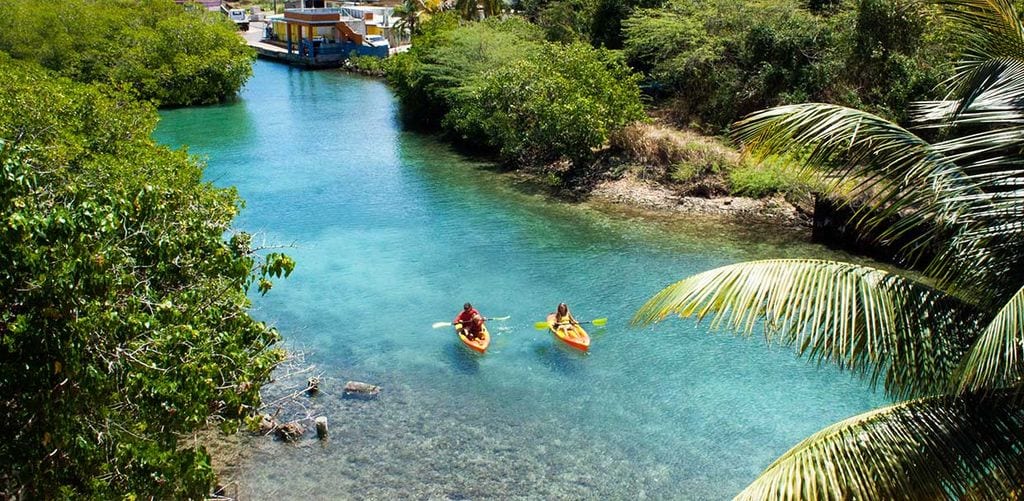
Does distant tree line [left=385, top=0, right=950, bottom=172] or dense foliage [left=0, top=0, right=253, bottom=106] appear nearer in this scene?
distant tree line [left=385, top=0, right=950, bottom=172]

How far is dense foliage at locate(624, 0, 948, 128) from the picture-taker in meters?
26.2

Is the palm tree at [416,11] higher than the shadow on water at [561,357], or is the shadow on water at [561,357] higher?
the palm tree at [416,11]

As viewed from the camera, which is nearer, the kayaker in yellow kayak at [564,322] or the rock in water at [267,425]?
the rock in water at [267,425]

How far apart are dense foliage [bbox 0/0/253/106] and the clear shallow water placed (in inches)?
739

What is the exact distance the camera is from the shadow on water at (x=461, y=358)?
17.0 meters

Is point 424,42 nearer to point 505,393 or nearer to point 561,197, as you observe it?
point 561,197

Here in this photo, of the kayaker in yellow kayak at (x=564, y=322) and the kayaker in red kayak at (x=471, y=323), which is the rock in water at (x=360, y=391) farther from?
the kayaker in yellow kayak at (x=564, y=322)

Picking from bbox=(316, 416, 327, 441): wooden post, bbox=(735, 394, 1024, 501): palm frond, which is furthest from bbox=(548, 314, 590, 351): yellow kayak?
bbox=(735, 394, 1024, 501): palm frond

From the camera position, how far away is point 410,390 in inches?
636

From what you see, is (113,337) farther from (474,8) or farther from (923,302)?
(474,8)

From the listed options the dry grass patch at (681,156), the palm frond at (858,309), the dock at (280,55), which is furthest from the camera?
the dock at (280,55)

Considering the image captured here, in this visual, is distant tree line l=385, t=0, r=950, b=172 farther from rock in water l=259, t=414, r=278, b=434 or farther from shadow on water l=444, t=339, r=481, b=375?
rock in water l=259, t=414, r=278, b=434

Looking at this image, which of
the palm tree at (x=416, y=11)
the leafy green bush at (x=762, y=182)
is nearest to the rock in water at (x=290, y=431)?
the leafy green bush at (x=762, y=182)

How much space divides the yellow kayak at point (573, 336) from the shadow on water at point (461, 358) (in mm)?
1720
